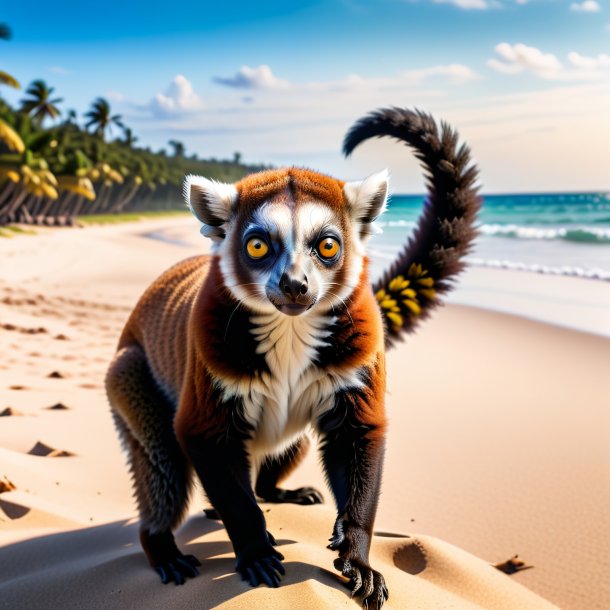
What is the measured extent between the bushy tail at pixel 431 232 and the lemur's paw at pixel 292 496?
1.03 m

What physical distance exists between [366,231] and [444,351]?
683cm

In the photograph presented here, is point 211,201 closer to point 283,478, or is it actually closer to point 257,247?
point 257,247

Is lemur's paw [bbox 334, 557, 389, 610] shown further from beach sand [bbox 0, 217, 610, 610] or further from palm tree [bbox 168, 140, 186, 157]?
palm tree [bbox 168, 140, 186, 157]

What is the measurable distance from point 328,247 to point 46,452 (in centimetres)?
345

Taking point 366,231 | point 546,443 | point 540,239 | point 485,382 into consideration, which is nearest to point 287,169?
point 366,231

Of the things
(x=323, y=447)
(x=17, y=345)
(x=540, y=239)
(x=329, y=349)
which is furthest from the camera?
(x=540, y=239)

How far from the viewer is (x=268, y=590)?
283 cm

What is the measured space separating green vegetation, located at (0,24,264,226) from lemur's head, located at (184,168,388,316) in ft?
49.1

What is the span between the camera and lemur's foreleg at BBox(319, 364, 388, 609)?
2939 millimetres

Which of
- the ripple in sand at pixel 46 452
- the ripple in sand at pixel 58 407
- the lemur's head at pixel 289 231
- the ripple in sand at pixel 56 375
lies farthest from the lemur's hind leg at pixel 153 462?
the ripple in sand at pixel 56 375

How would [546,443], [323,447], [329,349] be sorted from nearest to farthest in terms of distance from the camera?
[329,349]
[323,447]
[546,443]

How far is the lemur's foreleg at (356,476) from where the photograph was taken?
2939mm

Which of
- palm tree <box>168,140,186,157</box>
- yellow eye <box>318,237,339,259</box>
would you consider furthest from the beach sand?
palm tree <box>168,140,186,157</box>

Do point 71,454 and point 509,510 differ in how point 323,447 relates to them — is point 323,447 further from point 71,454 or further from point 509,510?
point 71,454
